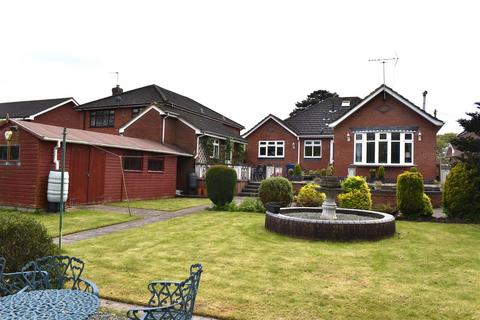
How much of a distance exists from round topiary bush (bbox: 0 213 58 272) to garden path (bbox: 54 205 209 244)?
4.38m

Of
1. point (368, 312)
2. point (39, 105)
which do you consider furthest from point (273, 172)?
point (39, 105)

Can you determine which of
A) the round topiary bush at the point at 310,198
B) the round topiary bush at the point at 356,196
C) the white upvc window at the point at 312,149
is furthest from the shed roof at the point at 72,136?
the white upvc window at the point at 312,149

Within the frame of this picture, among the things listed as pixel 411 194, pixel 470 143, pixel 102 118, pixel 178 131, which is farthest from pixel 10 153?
pixel 102 118

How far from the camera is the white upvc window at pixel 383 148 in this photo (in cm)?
2183

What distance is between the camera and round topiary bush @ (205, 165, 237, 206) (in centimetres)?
1609

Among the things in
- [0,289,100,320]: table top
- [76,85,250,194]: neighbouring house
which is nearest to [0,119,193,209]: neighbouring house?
[76,85,250,194]: neighbouring house

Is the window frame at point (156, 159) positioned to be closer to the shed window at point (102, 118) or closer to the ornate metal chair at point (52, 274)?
the shed window at point (102, 118)

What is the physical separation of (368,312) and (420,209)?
10277mm

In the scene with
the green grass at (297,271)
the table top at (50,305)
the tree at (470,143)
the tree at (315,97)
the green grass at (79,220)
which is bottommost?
the green grass at (297,271)

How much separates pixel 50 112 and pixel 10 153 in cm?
2190

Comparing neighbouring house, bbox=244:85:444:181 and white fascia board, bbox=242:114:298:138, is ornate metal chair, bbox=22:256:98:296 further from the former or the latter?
white fascia board, bbox=242:114:298:138

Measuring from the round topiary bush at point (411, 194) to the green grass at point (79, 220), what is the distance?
9.94 metres

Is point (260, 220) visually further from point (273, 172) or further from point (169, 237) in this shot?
point (273, 172)

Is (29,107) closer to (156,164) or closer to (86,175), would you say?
(156,164)
